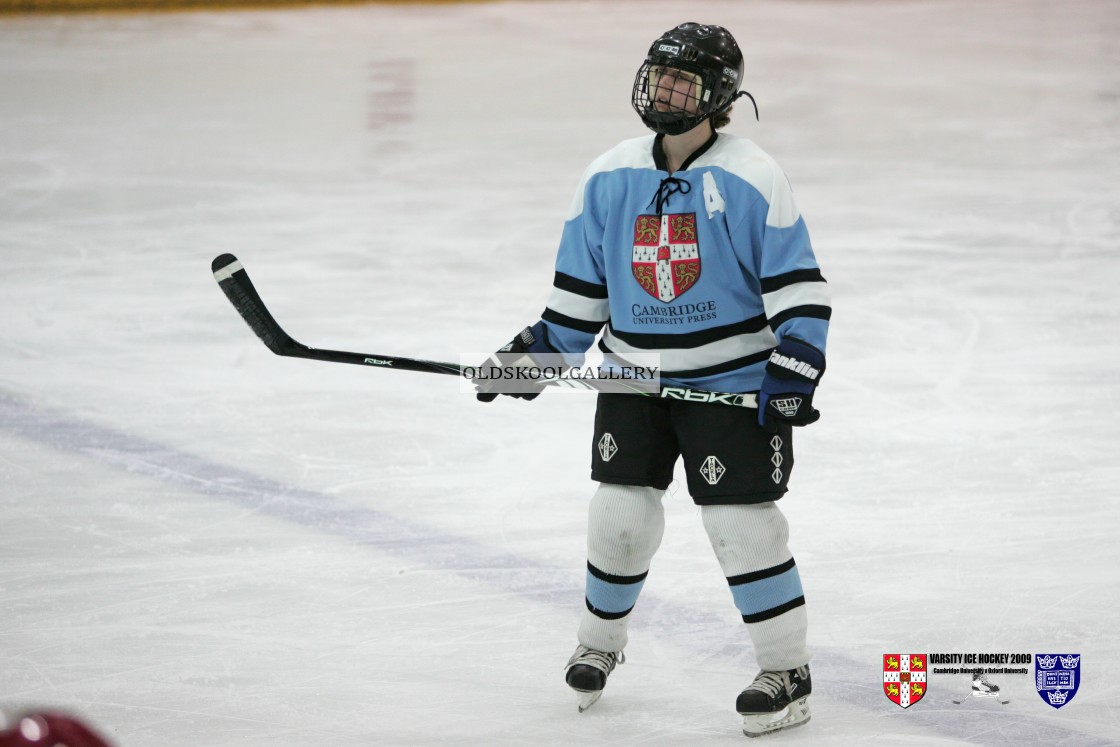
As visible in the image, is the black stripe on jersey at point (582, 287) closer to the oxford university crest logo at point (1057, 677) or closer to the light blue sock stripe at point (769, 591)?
the light blue sock stripe at point (769, 591)

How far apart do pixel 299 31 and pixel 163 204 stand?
16.7ft

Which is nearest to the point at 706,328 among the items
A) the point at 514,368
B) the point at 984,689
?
the point at 514,368

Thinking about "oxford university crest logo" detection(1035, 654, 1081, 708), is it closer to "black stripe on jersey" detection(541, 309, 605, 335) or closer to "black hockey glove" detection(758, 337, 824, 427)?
"black hockey glove" detection(758, 337, 824, 427)

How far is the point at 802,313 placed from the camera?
237 centimetres

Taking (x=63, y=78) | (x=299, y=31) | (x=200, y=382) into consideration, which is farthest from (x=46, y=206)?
(x=299, y=31)

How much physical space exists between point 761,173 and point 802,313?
0.24 m

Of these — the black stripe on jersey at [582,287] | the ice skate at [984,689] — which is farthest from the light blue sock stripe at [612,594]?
the ice skate at [984,689]

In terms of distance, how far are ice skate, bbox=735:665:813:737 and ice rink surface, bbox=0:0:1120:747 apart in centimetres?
6

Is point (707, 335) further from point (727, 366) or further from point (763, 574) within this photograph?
point (763, 574)

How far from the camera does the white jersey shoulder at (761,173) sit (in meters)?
2.39

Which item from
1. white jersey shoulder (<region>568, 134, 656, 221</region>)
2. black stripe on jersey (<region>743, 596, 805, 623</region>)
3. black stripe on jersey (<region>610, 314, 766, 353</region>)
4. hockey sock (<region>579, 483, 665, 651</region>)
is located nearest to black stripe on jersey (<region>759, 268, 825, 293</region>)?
black stripe on jersey (<region>610, 314, 766, 353</region>)

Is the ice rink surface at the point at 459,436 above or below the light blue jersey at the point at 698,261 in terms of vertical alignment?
below

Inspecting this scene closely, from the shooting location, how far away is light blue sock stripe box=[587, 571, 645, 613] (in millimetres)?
2600

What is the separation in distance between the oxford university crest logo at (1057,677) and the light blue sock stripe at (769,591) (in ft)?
1.62
